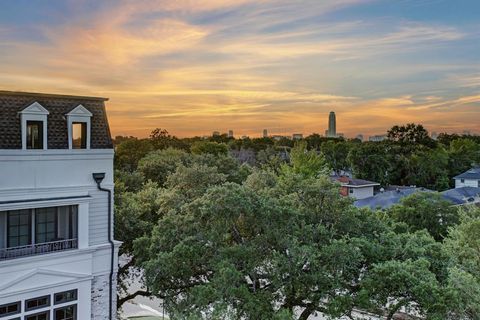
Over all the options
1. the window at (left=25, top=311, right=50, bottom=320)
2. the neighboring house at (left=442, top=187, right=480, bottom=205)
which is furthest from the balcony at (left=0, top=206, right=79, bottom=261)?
the neighboring house at (left=442, top=187, right=480, bottom=205)

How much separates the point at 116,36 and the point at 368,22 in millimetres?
11001

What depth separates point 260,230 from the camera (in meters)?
12.5

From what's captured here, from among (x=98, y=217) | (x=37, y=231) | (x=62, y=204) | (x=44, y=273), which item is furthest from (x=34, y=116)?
(x=44, y=273)

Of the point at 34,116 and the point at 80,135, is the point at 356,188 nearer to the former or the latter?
the point at 80,135

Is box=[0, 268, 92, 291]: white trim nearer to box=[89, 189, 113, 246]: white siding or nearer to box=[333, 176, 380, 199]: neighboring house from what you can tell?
box=[89, 189, 113, 246]: white siding

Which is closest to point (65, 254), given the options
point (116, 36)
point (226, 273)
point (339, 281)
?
point (226, 273)

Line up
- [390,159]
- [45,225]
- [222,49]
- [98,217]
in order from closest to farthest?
[45,225] → [98,217] → [222,49] → [390,159]

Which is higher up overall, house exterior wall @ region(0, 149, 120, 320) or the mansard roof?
the mansard roof

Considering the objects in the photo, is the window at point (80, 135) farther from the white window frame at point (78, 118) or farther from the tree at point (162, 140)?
the tree at point (162, 140)

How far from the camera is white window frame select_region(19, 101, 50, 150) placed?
10.6 metres

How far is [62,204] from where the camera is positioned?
431 inches

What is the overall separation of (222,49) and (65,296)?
41.4ft

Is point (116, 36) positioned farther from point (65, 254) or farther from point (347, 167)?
point (347, 167)

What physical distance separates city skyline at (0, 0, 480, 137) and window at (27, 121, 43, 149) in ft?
8.50
